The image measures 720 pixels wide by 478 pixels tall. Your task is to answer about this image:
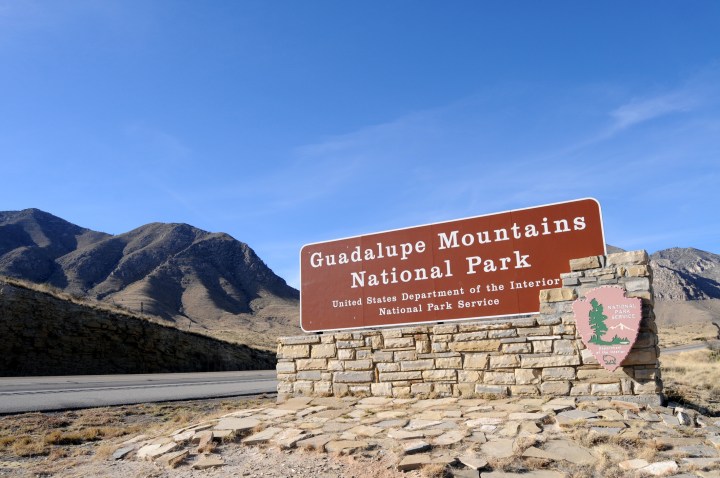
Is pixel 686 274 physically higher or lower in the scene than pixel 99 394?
higher

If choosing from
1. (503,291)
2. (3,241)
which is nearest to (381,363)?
(503,291)

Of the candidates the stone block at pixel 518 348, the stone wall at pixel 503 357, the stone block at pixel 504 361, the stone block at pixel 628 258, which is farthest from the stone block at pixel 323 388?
the stone block at pixel 628 258

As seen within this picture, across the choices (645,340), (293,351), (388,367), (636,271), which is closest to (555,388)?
(645,340)

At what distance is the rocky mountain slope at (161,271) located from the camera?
84.9 m

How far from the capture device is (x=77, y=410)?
10758 mm

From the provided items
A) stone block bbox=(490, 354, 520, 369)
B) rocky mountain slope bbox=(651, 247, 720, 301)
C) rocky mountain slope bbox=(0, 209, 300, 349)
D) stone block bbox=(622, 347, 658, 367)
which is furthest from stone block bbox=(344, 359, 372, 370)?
rocky mountain slope bbox=(651, 247, 720, 301)

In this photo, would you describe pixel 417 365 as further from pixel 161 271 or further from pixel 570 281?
pixel 161 271

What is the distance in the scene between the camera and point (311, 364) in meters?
9.31

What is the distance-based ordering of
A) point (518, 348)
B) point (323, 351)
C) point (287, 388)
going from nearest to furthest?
1. point (518, 348)
2. point (323, 351)
3. point (287, 388)

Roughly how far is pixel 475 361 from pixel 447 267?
5.55ft

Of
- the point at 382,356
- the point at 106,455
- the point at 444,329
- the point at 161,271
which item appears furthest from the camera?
the point at 161,271

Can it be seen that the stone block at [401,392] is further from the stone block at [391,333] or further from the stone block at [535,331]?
the stone block at [535,331]

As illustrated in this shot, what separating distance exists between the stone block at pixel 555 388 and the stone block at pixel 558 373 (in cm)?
7

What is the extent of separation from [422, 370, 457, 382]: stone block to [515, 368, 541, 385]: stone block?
96cm
